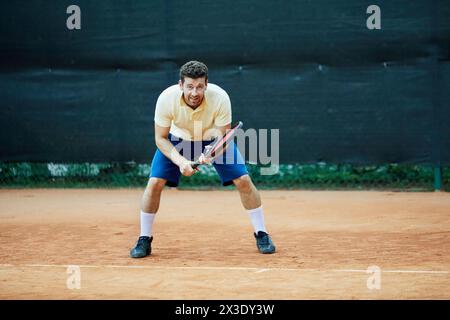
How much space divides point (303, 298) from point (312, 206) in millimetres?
5055

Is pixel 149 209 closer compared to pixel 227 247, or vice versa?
pixel 149 209

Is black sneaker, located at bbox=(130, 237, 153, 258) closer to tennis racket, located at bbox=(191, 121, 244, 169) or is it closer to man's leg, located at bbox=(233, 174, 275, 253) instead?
tennis racket, located at bbox=(191, 121, 244, 169)

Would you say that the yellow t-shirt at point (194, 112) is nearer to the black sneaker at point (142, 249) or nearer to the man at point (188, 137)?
the man at point (188, 137)

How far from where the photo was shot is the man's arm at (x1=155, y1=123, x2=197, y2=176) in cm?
611

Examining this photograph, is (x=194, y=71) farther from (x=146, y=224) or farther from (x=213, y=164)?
(x=146, y=224)

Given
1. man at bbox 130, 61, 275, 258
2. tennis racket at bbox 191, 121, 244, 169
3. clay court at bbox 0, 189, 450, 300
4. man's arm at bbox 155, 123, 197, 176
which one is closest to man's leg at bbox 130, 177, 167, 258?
man at bbox 130, 61, 275, 258

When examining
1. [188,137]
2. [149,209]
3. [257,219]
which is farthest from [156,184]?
[257,219]

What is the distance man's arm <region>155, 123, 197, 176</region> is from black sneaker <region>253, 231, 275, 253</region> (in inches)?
29.8

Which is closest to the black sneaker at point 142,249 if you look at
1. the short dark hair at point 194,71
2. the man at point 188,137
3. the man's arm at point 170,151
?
the man at point 188,137

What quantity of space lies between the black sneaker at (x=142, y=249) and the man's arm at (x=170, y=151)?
0.64 m

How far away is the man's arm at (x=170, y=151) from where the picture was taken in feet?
20.0

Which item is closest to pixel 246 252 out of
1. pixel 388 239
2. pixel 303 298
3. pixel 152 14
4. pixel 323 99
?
pixel 388 239

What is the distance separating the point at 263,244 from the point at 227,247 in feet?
1.31

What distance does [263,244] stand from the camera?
6.46 meters
